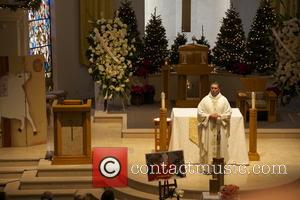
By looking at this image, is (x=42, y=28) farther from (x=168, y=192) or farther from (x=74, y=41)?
(x=168, y=192)

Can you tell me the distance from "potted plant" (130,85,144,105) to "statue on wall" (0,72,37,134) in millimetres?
4310

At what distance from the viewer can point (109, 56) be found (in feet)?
47.6

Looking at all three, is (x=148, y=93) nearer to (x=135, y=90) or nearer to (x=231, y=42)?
(x=135, y=90)

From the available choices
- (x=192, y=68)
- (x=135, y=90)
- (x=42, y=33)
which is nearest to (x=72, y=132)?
(x=192, y=68)

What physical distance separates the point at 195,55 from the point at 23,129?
4.34 metres

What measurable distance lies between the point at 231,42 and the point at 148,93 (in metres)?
2.41

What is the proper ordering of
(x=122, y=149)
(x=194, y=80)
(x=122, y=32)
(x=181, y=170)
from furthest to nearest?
(x=194, y=80), (x=122, y=32), (x=122, y=149), (x=181, y=170)

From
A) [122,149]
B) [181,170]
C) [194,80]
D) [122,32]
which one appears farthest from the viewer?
[194,80]

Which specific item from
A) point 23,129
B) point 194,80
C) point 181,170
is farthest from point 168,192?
point 194,80

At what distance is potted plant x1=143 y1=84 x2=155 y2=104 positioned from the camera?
16.4 metres

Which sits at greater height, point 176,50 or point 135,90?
point 176,50

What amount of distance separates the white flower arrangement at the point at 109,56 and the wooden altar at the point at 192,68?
114 centimetres

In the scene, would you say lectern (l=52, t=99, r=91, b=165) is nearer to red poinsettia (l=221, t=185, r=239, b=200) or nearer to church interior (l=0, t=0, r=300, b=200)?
church interior (l=0, t=0, r=300, b=200)

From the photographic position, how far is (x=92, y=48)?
14.5m
